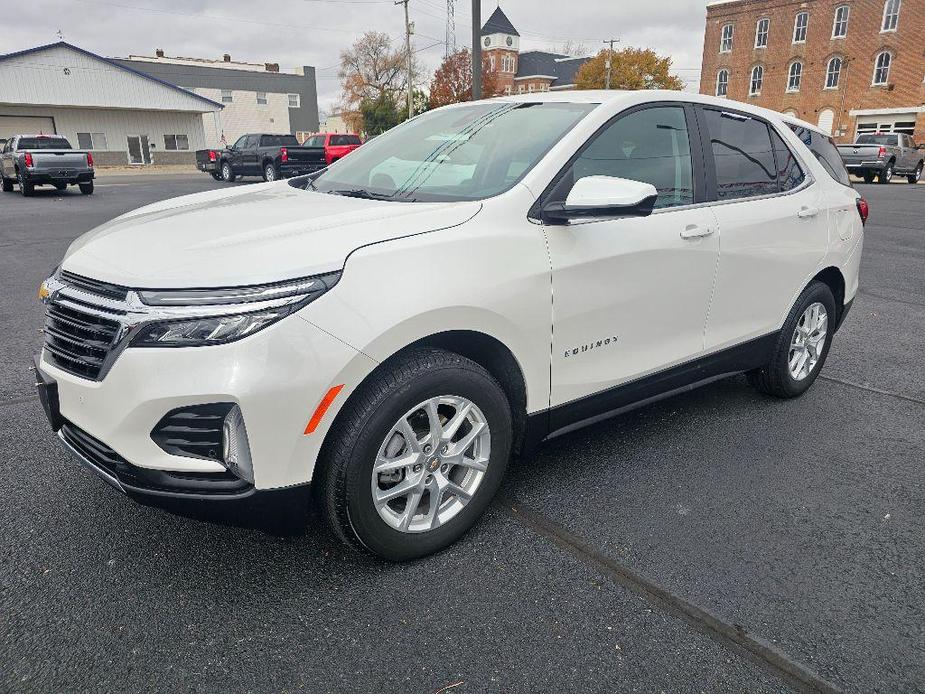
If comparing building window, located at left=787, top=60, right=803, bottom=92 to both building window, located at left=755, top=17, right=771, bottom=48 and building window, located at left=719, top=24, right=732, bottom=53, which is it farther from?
building window, located at left=719, top=24, right=732, bottom=53

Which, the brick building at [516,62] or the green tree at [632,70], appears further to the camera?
the brick building at [516,62]

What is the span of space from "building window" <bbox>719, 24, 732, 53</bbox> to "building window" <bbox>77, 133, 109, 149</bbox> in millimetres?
45777

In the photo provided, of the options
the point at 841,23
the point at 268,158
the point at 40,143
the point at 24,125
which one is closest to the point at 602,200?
the point at 40,143

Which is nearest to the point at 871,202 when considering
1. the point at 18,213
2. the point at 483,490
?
the point at 483,490

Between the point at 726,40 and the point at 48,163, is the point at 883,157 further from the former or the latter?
the point at 726,40

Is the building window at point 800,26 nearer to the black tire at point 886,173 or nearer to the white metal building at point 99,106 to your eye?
the black tire at point 886,173

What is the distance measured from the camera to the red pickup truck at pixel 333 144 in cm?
2559

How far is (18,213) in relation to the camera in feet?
49.6

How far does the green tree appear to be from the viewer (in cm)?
5928

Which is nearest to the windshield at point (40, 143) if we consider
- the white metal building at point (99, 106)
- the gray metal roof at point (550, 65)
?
the white metal building at point (99, 106)

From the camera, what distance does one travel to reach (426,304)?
2.31m

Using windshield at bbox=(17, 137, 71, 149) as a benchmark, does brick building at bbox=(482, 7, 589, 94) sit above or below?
above

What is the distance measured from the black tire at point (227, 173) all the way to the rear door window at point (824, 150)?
26735mm

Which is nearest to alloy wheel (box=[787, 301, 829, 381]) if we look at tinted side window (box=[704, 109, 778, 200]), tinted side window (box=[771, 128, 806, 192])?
tinted side window (box=[771, 128, 806, 192])
